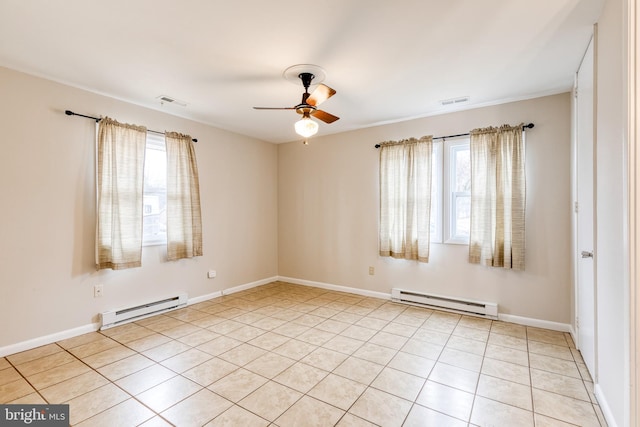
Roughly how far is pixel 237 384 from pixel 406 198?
2.95m

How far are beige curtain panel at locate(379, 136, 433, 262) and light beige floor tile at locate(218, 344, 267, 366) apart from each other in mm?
2222

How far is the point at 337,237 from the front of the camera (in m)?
4.82

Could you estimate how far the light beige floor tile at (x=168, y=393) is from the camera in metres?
1.98

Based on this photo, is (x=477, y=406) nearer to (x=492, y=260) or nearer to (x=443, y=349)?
(x=443, y=349)

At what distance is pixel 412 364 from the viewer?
8.21ft

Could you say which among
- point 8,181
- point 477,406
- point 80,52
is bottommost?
point 477,406

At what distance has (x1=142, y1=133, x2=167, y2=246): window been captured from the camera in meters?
3.69

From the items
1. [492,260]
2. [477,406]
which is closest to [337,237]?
[492,260]

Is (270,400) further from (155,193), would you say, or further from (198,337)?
(155,193)

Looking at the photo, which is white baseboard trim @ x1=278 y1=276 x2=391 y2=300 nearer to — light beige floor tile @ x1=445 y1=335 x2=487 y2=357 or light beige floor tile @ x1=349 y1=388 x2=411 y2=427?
light beige floor tile @ x1=445 y1=335 x2=487 y2=357

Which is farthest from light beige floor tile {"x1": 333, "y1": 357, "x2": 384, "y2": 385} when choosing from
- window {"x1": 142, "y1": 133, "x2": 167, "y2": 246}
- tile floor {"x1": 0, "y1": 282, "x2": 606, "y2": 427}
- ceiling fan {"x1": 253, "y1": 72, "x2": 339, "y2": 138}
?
window {"x1": 142, "y1": 133, "x2": 167, "y2": 246}

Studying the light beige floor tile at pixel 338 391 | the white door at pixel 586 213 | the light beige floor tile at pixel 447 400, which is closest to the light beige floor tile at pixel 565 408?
the white door at pixel 586 213

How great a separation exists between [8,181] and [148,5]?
2127 millimetres

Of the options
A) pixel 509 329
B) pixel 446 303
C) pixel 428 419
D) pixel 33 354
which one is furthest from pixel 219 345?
pixel 509 329
